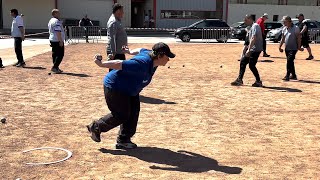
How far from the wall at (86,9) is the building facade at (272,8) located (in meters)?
12.9

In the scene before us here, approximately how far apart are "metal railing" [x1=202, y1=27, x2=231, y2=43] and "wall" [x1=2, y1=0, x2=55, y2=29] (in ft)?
54.2

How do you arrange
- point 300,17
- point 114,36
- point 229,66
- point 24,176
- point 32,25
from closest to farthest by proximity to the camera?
point 24,176
point 114,36
point 229,66
point 300,17
point 32,25

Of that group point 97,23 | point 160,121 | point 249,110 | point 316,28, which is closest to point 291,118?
point 249,110

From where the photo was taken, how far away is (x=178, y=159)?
534 cm

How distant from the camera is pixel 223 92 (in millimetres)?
9938

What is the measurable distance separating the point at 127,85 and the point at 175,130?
1660mm

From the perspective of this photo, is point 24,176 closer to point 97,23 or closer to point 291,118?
point 291,118

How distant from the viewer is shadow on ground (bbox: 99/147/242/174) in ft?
16.4

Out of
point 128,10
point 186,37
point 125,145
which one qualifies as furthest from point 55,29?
point 128,10

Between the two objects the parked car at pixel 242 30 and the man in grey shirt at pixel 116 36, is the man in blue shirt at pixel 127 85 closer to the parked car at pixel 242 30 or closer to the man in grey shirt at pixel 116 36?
the man in grey shirt at pixel 116 36

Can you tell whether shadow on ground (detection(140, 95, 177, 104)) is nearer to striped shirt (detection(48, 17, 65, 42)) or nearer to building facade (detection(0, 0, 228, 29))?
striped shirt (detection(48, 17, 65, 42))

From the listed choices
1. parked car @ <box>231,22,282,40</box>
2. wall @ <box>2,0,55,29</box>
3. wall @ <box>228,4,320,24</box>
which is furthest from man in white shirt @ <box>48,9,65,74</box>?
wall @ <box>228,4,320,24</box>

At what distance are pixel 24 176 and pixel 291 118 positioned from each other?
4674 mm

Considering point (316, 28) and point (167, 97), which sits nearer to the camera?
point (167, 97)
